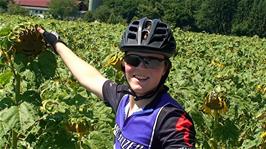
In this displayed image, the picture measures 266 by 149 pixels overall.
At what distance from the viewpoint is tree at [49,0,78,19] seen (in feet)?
288

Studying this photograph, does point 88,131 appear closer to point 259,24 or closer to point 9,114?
point 9,114

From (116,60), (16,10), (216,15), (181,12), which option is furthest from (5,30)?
(216,15)

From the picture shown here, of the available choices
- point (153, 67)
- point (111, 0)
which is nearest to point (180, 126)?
point (153, 67)

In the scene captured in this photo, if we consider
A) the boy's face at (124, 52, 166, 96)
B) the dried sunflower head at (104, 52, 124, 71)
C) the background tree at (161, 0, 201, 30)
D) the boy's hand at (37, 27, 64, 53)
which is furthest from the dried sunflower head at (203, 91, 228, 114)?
the background tree at (161, 0, 201, 30)

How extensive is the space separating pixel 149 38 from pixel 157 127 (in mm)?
379

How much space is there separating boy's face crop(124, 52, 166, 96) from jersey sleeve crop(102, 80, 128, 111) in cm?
40

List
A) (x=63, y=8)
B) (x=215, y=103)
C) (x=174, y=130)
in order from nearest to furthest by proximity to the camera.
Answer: (x=174, y=130) → (x=215, y=103) → (x=63, y=8)

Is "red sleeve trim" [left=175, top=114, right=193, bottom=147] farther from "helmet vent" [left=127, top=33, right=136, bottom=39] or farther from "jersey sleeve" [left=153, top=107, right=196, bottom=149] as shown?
"helmet vent" [left=127, top=33, right=136, bottom=39]

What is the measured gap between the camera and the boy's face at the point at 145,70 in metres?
2.55

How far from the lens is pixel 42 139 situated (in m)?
2.82

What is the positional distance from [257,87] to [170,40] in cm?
411

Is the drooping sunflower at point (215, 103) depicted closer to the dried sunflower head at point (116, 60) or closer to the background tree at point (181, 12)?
the dried sunflower head at point (116, 60)

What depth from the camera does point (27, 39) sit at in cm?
269

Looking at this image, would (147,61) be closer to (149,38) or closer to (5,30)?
(149,38)
